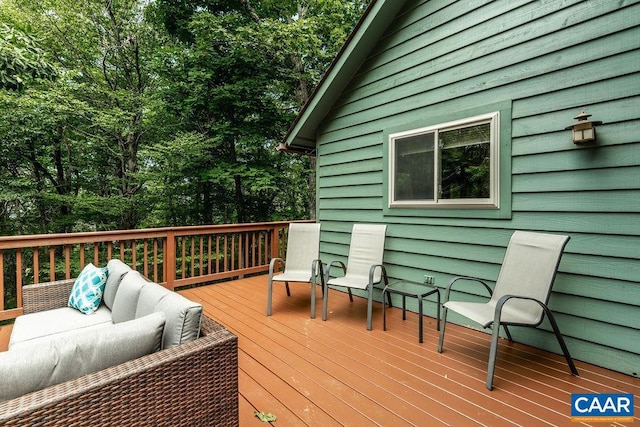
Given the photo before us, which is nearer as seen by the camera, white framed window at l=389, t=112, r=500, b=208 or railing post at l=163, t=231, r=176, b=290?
white framed window at l=389, t=112, r=500, b=208

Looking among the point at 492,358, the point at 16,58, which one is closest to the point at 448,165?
the point at 492,358

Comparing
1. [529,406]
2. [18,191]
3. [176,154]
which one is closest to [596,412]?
[529,406]

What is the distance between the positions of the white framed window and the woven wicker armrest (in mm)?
2667

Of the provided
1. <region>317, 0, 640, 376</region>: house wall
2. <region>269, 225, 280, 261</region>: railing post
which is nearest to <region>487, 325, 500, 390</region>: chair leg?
<region>317, 0, 640, 376</region>: house wall

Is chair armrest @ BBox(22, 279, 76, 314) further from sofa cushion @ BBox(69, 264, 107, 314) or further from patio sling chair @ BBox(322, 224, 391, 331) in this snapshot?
patio sling chair @ BBox(322, 224, 391, 331)

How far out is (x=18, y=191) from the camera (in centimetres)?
754

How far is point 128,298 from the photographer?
2189 mm

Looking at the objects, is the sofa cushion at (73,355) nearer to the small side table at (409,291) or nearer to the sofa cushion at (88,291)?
the sofa cushion at (88,291)

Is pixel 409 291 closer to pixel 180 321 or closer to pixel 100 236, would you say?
pixel 180 321

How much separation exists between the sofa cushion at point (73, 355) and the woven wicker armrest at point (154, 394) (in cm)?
8

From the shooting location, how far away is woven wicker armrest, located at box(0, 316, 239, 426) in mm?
1048

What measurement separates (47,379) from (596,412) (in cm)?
285

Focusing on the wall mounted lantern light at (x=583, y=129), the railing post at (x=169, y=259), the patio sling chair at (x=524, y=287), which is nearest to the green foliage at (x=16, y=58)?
the railing post at (x=169, y=259)

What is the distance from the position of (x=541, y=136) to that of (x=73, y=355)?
346cm
